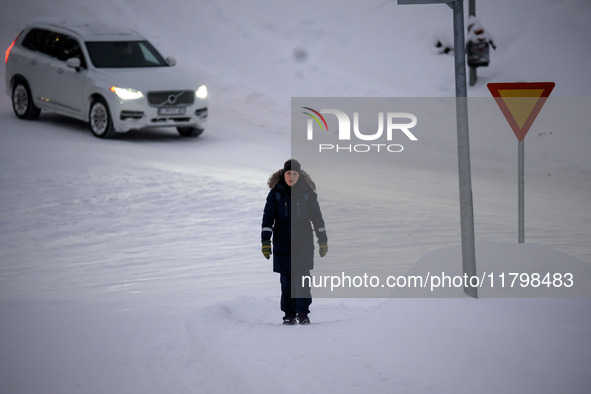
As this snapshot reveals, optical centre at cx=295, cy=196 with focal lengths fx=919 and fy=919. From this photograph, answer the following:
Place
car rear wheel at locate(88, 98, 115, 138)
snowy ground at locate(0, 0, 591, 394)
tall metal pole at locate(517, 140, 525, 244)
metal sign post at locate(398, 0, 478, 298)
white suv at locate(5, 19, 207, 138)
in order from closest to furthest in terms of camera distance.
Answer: snowy ground at locate(0, 0, 591, 394), metal sign post at locate(398, 0, 478, 298), tall metal pole at locate(517, 140, 525, 244), white suv at locate(5, 19, 207, 138), car rear wheel at locate(88, 98, 115, 138)

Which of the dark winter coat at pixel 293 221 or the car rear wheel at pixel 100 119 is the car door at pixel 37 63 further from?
the dark winter coat at pixel 293 221

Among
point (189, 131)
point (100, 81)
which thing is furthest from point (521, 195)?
point (189, 131)

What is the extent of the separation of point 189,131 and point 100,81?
2.32 meters

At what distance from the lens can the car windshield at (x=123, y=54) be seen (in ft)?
55.9

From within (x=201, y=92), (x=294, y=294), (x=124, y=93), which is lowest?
(x=294, y=294)

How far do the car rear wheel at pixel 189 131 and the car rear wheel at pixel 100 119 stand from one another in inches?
63.0

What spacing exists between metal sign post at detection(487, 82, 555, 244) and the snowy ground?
23.4 inches

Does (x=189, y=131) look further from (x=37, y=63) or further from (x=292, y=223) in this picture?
(x=292, y=223)

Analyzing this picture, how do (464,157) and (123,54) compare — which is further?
(123,54)

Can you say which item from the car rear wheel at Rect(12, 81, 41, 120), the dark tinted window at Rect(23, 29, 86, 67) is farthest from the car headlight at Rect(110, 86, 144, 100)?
the car rear wheel at Rect(12, 81, 41, 120)

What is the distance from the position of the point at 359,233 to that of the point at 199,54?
14239 millimetres

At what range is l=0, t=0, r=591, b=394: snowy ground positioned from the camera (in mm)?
6832

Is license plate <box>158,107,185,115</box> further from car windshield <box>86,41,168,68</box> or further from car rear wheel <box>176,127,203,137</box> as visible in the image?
car windshield <box>86,41,168,68</box>

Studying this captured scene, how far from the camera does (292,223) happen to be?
7.84m
